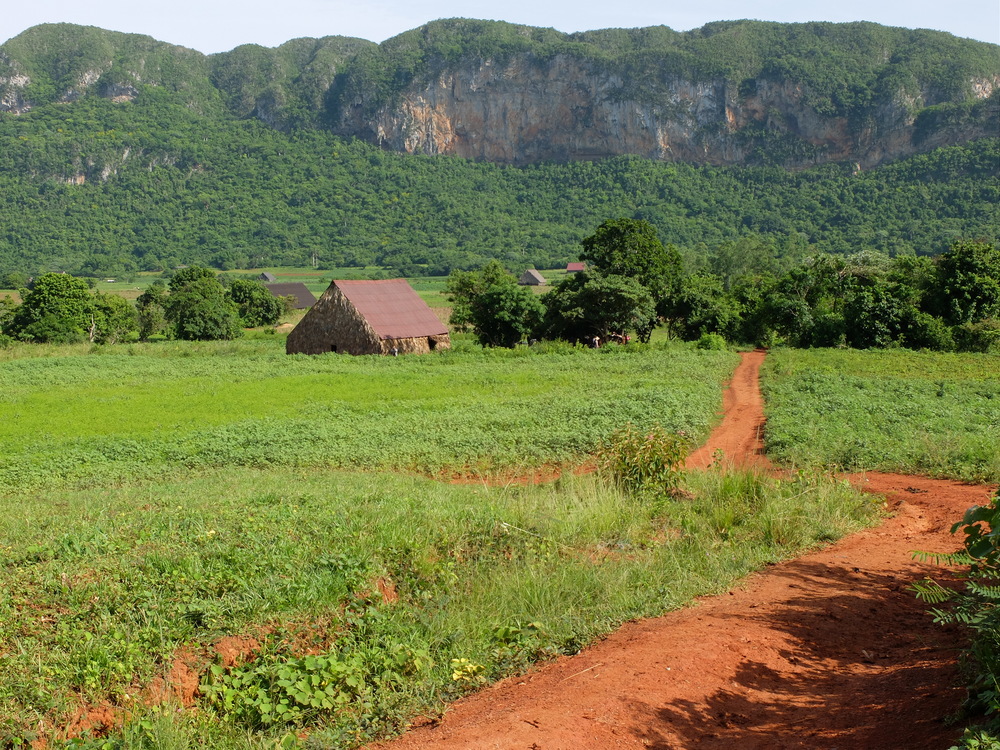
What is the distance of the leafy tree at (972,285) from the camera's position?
33.4 metres

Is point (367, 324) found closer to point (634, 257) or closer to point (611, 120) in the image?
point (634, 257)

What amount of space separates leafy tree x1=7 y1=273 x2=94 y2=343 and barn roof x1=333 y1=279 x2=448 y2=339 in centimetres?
1682

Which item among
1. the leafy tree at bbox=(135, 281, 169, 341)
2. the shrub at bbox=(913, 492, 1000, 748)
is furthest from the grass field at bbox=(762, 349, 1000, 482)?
the leafy tree at bbox=(135, 281, 169, 341)

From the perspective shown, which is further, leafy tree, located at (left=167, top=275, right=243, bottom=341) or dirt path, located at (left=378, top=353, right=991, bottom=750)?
leafy tree, located at (left=167, top=275, right=243, bottom=341)

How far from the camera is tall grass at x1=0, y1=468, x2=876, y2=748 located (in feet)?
18.2

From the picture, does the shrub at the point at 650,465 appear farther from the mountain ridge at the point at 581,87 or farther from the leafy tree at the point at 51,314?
the mountain ridge at the point at 581,87

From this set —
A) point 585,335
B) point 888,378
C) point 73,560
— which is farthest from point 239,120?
point 73,560

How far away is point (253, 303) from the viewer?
191ft

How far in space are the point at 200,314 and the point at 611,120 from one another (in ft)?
416

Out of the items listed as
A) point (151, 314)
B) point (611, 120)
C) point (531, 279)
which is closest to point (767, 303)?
point (151, 314)

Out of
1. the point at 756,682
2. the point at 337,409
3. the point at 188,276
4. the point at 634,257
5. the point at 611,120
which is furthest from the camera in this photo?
the point at 611,120

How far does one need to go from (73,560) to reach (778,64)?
Answer: 16607cm

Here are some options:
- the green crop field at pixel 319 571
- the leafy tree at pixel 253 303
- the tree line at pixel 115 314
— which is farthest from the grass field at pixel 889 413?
the leafy tree at pixel 253 303

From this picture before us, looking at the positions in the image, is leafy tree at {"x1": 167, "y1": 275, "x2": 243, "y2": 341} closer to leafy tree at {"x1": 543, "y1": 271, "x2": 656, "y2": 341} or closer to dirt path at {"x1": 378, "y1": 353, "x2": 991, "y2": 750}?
leafy tree at {"x1": 543, "y1": 271, "x2": 656, "y2": 341}
